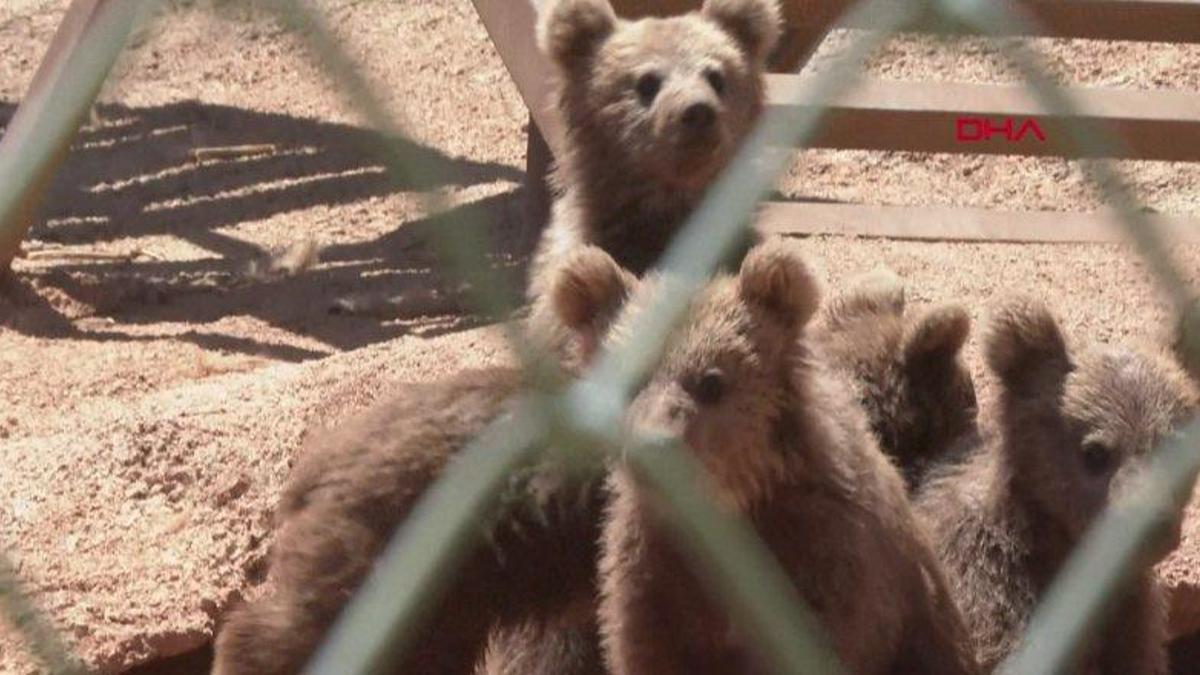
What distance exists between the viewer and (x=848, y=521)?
12.7ft

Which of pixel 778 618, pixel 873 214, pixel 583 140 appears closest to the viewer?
pixel 778 618

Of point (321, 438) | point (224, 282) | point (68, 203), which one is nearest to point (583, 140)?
point (321, 438)

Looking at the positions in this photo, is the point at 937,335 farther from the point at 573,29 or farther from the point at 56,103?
the point at 56,103

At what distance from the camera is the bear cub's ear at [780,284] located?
12.4 feet

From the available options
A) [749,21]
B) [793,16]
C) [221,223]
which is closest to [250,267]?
[221,223]

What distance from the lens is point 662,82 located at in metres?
5.28

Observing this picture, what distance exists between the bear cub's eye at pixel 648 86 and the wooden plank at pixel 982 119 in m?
1.63

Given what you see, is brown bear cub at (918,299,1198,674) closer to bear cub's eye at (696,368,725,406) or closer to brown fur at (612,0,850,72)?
bear cub's eye at (696,368,725,406)

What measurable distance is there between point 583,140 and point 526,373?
5.01 feet

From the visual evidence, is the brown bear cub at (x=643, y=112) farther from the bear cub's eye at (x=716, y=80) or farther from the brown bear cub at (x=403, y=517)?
the brown bear cub at (x=403, y=517)

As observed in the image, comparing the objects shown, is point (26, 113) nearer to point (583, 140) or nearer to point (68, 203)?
point (583, 140)

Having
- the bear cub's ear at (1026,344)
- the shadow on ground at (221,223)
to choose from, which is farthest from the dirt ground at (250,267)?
the bear cub's ear at (1026,344)

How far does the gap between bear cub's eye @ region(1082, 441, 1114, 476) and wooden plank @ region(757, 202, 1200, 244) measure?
2.85m

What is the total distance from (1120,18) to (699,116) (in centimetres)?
244
